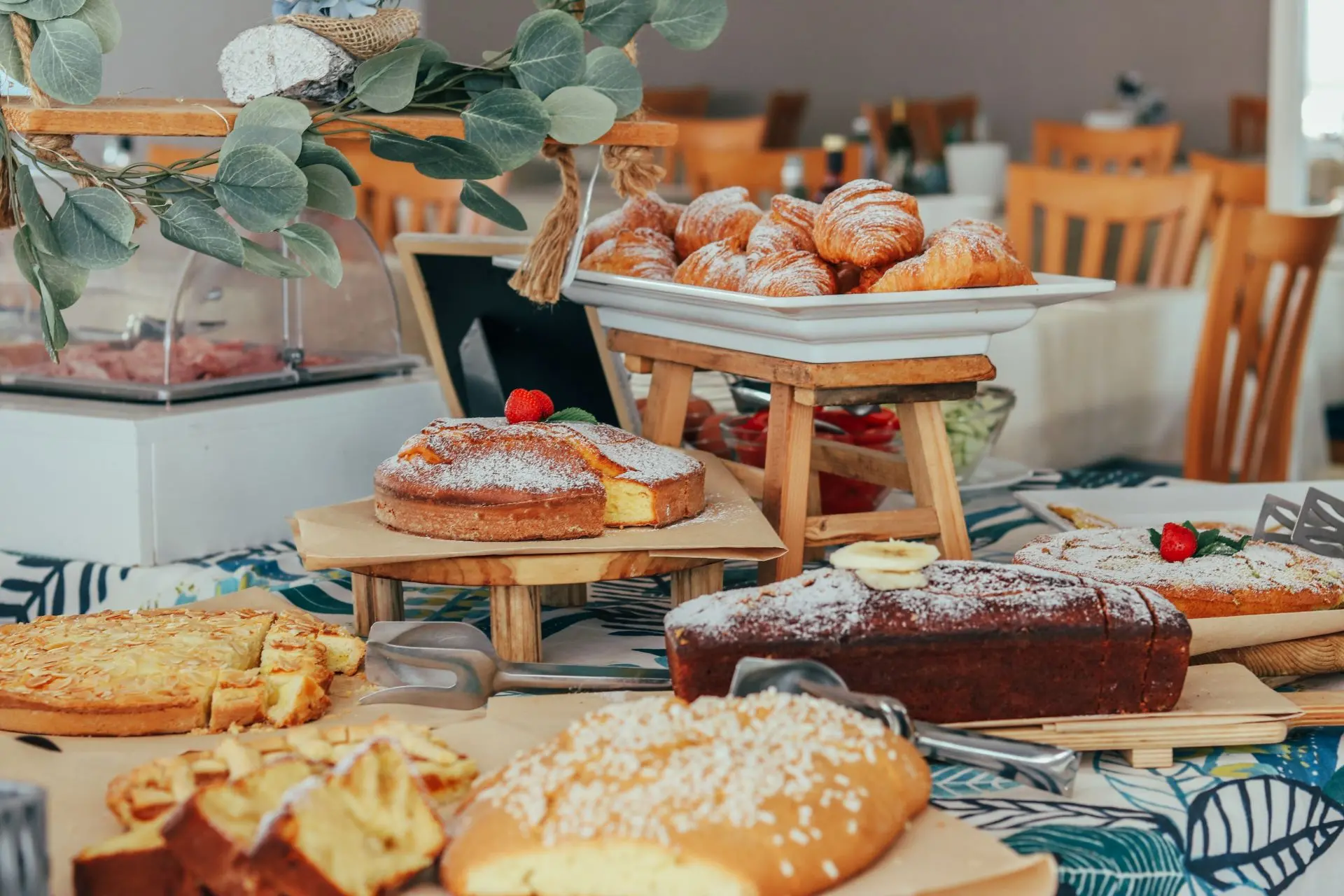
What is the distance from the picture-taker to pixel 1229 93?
288 inches

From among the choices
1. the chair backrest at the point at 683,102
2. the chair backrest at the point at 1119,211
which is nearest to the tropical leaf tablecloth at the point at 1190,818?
the chair backrest at the point at 1119,211

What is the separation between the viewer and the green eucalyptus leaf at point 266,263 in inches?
37.3

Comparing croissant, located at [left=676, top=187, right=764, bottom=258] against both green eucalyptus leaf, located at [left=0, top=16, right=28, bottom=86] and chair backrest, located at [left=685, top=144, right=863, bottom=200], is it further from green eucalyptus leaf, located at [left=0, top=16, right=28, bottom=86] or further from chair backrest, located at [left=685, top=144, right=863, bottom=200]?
chair backrest, located at [left=685, top=144, right=863, bottom=200]

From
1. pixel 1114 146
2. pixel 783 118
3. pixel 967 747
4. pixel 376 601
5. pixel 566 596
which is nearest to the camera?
pixel 967 747

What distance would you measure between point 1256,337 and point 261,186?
2.35m

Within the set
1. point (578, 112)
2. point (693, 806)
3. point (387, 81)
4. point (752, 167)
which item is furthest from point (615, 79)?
point (752, 167)

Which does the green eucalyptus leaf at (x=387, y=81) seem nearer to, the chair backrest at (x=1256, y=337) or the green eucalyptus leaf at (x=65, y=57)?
the green eucalyptus leaf at (x=65, y=57)

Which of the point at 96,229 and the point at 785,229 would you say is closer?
the point at 96,229

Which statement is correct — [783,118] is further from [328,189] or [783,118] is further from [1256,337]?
[328,189]

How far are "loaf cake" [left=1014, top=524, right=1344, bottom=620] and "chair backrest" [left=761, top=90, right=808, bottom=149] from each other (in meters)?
7.03

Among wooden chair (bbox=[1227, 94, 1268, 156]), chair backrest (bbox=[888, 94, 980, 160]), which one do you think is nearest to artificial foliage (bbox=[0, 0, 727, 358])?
chair backrest (bbox=[888, 94, 980, 160])

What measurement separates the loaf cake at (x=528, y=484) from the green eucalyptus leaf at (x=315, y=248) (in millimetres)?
153

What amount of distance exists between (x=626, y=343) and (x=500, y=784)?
0.68m

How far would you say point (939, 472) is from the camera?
3.76 ft
